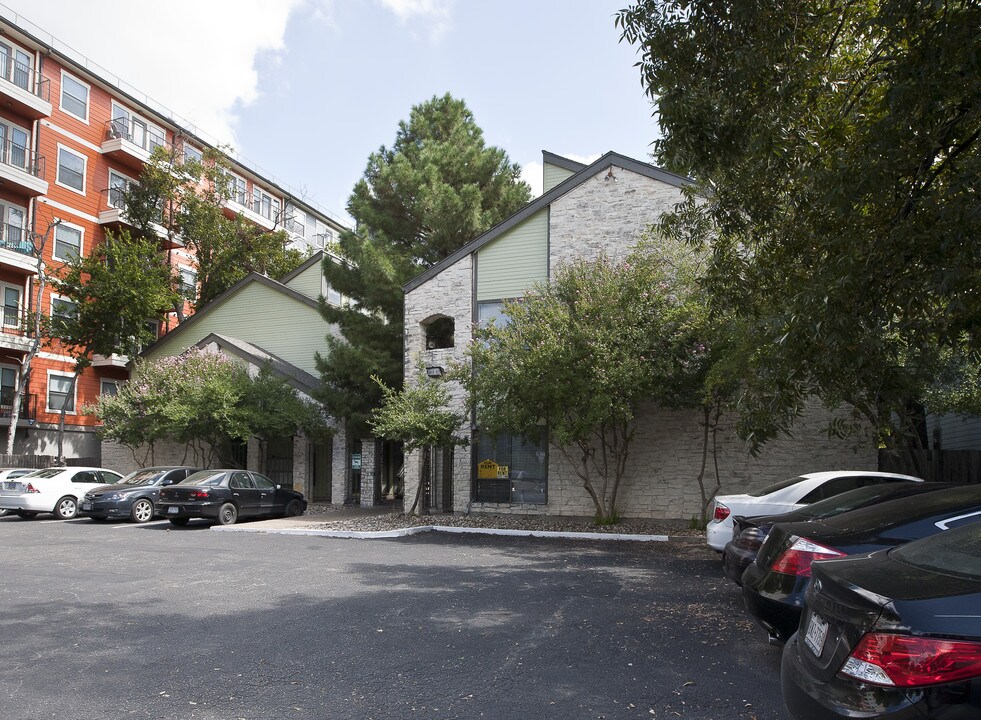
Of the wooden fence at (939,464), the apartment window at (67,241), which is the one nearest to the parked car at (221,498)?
the wooden fence at (939,464)

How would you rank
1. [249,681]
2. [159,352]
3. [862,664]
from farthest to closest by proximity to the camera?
[159,352] < [249,681] < [862,664]

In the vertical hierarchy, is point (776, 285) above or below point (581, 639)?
above

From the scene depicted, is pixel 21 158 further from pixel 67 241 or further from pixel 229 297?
pixel 229 297

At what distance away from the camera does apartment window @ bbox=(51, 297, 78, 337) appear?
2916 cm

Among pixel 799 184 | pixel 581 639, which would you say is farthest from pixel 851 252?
pixel 581 639

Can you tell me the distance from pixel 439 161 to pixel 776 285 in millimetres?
21427

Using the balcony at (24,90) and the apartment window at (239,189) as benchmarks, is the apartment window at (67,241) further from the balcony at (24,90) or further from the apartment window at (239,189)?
the apartment window at (239,189)

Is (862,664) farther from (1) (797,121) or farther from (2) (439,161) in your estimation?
(2) (439,161)

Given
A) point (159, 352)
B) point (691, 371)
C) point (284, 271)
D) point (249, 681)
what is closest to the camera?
point (249, 681)

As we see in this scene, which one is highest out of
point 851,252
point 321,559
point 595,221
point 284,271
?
point 284,271

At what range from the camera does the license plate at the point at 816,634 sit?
3.48m

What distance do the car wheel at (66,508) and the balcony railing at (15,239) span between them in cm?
1353

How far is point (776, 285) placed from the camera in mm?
8859

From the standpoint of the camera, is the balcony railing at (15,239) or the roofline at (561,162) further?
the balcony railing at (15,239)
